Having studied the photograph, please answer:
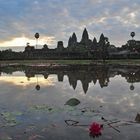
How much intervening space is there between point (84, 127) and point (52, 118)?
124 centimetres

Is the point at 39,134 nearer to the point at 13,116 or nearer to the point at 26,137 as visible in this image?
the point at 26,137

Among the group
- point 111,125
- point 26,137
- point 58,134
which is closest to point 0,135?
point 26,137

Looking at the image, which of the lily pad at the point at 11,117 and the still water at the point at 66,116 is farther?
the lily pad at the point at 11,117

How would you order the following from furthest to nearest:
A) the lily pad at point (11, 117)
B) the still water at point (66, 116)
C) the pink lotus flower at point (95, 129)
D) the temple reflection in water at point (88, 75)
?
the temple reflection in water at point (88, 75) < the lily pad at point (11, 117) < the still water at point (66, 116) < the pink lotus flower at point (95, 129)

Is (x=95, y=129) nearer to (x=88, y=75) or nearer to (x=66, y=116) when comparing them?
(x=66, y=116)

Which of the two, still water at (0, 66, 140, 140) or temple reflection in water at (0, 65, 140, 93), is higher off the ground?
temple reflection in water at (0, 65, 140, 93)

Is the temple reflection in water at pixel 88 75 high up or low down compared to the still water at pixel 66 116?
up

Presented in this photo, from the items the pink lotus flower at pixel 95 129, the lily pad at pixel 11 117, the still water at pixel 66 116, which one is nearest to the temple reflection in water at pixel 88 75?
the still water at pixel 66 116

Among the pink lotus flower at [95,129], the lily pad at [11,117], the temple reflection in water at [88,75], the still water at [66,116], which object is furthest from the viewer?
the temple reflection in water at [88,75]

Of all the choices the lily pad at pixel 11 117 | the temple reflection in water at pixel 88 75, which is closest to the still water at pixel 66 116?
the lily pad at pixel 11 117

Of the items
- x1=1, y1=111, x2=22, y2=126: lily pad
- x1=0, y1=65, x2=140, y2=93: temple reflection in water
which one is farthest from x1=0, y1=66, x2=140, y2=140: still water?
x1=0, y1=65, x2=140, y2=93: temple reflection in water

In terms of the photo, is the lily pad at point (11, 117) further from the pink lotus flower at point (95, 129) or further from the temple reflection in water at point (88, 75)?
the temple reflection in water at point (88, 75)

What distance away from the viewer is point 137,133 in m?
6.59

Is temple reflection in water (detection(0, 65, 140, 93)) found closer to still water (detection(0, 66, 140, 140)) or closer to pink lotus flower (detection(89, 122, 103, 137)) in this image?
still water (detection(0, 66, 140, 140))
